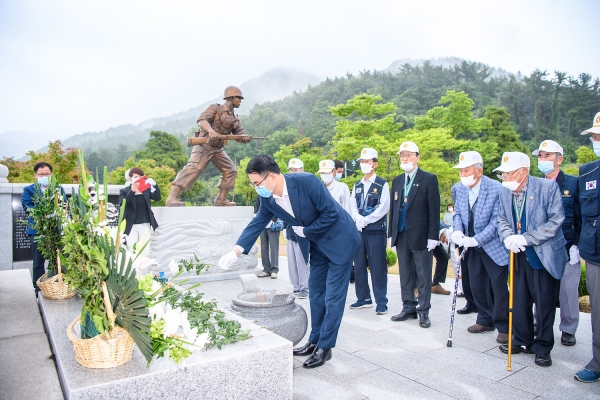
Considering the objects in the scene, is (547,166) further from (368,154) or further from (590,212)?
(368,154)

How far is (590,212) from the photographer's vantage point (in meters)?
3.22

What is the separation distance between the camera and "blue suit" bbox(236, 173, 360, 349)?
3.26 m

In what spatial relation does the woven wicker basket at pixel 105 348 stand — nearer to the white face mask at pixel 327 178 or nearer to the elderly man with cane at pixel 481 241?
the elderly man with cane at pixel 481 241

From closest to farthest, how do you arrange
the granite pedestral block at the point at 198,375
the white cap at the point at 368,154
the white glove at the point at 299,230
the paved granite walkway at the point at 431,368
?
the granite pedestral block at the point at 198,375 < the paved granite walkway at the point at 431,368 < the white glove at the point at 299,230 < the white cap at the point at 368,154

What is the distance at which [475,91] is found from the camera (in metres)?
47.0

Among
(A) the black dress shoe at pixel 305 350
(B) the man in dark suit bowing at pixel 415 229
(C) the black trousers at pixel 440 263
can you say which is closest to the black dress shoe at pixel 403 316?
(B) the man in dark suit bowing at pixel 415 229

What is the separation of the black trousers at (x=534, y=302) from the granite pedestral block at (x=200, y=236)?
188 inches

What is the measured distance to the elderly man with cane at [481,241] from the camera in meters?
4.01

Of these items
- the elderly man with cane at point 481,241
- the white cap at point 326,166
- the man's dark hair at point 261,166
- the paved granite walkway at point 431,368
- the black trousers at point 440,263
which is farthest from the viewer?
the black trousers at point 440,263

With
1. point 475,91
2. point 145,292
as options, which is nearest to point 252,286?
point 145,292

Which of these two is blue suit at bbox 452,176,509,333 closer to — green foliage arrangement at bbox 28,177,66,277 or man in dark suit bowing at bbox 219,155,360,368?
man in dark suit bowing at bbox 219,155,360,368

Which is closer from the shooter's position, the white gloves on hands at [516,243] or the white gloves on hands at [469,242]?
the white gloves on hands at [516,243]

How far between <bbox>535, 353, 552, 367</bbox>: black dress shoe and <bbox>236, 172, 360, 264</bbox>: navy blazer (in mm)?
1732

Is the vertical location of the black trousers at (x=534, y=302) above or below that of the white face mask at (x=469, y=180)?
below
